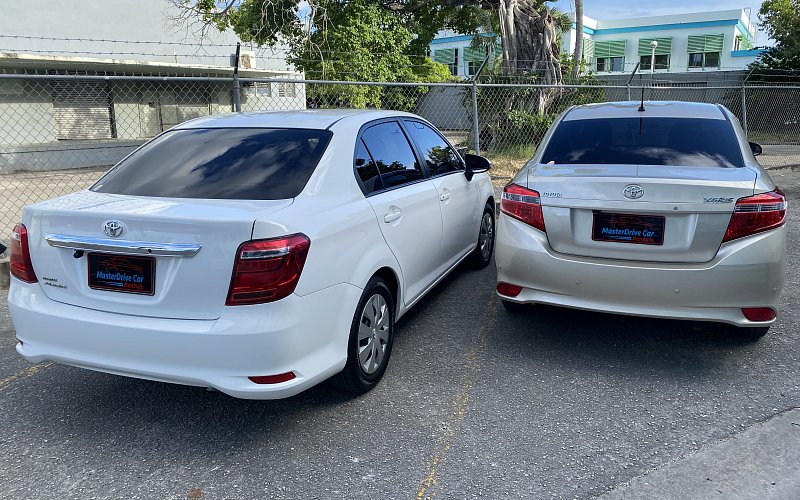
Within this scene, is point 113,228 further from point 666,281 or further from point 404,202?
point 666,281

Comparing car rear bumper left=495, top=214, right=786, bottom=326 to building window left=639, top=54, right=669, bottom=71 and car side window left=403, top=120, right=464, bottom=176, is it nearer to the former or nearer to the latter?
car side window left=403, top=120, right=464, bottom=176

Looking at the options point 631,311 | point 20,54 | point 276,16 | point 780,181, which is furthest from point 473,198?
point 20,54

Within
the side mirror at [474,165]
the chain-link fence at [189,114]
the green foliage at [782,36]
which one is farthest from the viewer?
the green foliage at [782,36]

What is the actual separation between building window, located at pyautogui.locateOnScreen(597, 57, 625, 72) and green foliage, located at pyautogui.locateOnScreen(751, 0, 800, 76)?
677 inches

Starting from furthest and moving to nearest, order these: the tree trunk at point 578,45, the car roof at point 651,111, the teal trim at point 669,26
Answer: the teal trim at point 669,26 → the tree trunk at point 578,45 → the car roof at point 651,111

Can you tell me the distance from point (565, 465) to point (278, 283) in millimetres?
1576

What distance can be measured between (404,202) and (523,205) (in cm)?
79

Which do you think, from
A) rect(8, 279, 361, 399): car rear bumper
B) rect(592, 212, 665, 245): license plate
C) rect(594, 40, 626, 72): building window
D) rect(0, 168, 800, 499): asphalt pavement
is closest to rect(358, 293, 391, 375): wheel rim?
rect(0, 168, 800, 499): asphalt pavement

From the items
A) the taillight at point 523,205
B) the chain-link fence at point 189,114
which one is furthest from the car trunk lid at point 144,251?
the chain-link fence at point 189,114

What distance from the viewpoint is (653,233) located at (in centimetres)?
347

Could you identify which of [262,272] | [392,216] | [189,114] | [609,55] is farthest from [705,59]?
[262,272]

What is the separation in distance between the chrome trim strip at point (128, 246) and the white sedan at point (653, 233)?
6.99 feet

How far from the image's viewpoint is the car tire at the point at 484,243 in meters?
5.78

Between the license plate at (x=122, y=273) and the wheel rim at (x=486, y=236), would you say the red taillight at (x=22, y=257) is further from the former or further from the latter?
the wheel rim at (x=486, y=236)
